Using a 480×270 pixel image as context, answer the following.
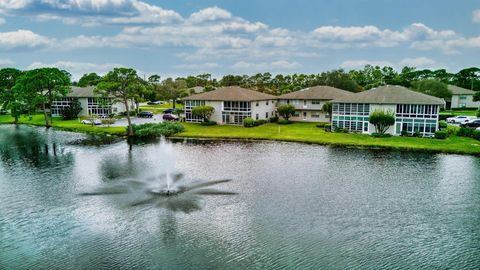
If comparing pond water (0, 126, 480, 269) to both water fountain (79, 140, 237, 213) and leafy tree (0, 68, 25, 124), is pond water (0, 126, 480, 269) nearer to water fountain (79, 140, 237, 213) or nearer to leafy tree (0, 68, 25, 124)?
water fountain (79, 140, 237, 213)

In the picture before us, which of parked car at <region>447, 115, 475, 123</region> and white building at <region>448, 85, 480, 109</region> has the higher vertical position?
white building at <region>448, 85, 480, 109</region>

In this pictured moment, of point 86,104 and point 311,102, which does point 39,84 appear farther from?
point 311,102

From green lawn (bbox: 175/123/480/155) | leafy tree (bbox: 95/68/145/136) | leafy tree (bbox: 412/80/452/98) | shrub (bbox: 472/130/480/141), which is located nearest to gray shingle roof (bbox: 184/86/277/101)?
green lawn (bbox: 175/123/480/155)

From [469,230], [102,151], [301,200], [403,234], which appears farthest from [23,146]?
[469,230]

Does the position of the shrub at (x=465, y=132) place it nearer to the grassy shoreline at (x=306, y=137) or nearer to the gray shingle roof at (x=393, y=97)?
the grassy shoreline at (x=306, y=137)

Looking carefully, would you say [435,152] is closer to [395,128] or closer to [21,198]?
[395,128]

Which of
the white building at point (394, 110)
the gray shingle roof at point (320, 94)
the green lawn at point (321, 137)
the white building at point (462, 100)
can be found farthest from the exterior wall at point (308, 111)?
the white building at point (462, 100)

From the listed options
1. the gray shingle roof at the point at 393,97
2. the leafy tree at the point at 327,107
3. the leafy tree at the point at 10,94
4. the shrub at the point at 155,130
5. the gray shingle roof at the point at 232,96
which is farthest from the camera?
the leafy tree at the point at 10,94

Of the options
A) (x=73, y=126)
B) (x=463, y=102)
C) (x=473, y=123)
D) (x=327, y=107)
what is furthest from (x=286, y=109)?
(x=463, y=102)
